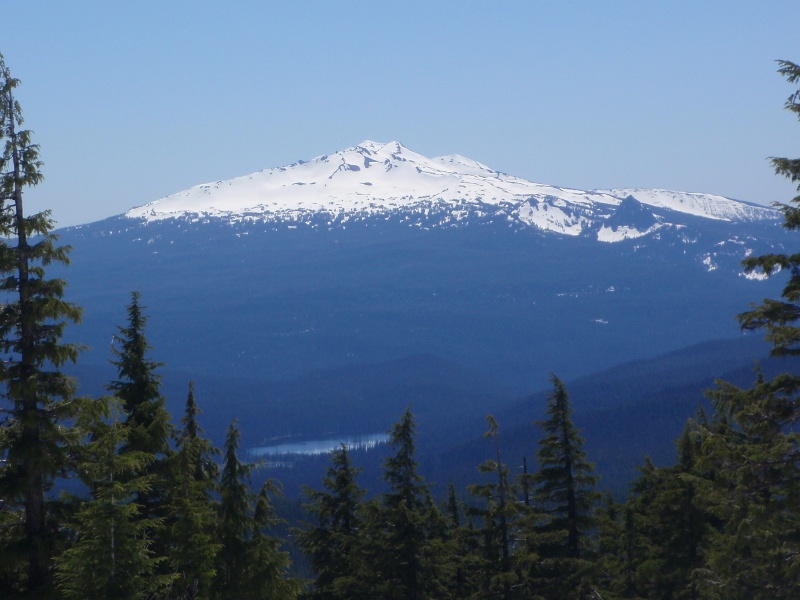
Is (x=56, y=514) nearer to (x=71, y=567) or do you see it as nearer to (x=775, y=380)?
(x=71, y=567)

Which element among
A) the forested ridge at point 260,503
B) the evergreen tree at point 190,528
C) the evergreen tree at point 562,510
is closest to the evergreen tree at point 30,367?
the forested ridge at point 260,503

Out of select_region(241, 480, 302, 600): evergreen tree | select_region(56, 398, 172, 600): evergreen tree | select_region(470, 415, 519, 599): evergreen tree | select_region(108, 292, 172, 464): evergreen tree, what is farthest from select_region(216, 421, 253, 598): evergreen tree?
select_region(470, 415, 519, 599): evergreen tree

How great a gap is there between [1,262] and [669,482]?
19.8 m

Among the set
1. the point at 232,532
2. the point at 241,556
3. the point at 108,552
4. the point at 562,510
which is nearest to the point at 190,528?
the point at 232,532

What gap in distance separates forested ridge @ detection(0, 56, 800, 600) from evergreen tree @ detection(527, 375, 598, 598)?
51 millimetres

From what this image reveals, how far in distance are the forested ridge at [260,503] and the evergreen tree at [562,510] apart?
5 centimetres

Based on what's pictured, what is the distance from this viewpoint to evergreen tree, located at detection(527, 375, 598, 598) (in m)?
24.5

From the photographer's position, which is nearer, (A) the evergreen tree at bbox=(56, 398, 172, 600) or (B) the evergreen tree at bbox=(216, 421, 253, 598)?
(A) the evergreen tree at bbox=(56, 398, 172, 600)

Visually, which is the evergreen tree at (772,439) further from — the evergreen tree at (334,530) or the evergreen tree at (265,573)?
the evergreen tree at (334,530)

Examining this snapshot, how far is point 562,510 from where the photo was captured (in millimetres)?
25172

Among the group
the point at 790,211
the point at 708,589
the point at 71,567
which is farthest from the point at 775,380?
the point at 71,567

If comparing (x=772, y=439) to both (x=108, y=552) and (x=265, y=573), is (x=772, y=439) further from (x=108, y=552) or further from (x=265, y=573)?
(x=108, y=552)

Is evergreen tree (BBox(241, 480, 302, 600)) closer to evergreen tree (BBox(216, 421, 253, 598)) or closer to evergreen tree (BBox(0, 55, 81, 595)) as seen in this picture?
evergreen tree (BBox(216, 421, 253, 598))

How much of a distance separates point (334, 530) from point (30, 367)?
13740 millimetres
